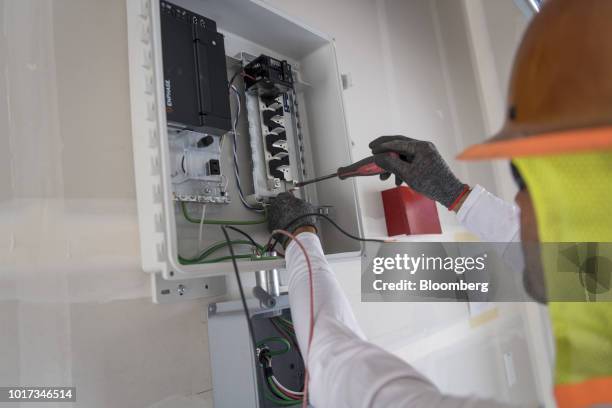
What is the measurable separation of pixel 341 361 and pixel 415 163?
23.0 inches

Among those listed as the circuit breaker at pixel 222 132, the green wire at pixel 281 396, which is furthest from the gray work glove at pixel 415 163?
the green wire at pixel 281 396

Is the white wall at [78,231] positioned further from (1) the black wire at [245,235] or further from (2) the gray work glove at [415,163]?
(2) the gray work glove at [415,163]

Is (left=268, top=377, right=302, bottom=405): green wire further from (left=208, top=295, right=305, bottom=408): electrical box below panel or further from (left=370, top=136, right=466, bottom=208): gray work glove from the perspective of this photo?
(left=370, top=136, right=466, bottom=208): gray work glove

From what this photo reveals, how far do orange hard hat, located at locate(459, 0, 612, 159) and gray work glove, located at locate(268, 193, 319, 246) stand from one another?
20.4 inches

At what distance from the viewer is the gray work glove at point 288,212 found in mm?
914

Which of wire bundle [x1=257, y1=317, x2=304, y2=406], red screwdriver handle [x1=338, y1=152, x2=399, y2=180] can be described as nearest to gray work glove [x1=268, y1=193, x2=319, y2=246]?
red screwdriver handle [x1=338, y1=152, x2=399, y2=180]

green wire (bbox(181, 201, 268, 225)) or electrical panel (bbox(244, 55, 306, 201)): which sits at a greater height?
electrical panel (bbox(244, 55, 306, 201))

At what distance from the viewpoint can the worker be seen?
0.40 metres

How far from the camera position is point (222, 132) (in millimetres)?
886

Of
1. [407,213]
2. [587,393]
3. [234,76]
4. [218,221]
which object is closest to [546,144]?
[587,393]

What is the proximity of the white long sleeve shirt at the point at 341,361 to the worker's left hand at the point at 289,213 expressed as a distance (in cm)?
5

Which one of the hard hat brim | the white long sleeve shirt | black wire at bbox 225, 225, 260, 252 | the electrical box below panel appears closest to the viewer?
the hard hat brim

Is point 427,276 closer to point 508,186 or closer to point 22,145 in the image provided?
point 508,186

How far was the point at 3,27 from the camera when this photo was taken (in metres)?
0.71
